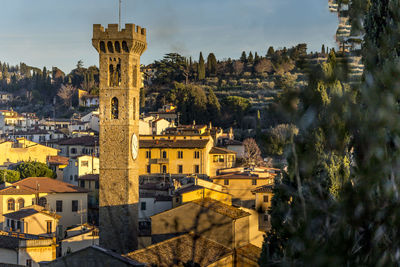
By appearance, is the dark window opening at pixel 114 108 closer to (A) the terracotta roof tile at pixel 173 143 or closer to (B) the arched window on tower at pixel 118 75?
(B) the arched window on tower at pixel 118 75

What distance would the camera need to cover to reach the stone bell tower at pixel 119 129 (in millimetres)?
22906

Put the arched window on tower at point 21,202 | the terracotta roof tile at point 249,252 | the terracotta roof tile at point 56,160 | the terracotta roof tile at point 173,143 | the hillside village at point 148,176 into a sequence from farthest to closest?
the terracotta roof tile at point 56,160
the terracotta roof tile at point 173,143
the arched window on tower at point 21,202
the terracotta roof tile at point 249,252
the hillside village at point 148,176

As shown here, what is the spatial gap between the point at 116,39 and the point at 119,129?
133 inches

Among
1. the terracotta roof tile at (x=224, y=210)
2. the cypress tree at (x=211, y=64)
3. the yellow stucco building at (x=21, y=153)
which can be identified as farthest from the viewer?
the cypress tree at (x=211, y=64)

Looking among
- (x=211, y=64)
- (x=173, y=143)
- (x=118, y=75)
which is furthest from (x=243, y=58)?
(x=118, y=75)

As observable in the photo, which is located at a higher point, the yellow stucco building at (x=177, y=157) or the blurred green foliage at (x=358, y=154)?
the blurred green foliage at (x=358, y=154)

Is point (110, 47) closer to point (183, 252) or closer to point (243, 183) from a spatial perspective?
point (183, 252)

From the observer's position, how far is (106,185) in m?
23.4

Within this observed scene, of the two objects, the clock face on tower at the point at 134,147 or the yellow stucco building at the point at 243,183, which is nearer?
the clock face on tower at the point at 134,147

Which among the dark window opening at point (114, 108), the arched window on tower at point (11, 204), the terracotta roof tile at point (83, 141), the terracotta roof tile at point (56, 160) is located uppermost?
the dark window opening at point (114, 108)

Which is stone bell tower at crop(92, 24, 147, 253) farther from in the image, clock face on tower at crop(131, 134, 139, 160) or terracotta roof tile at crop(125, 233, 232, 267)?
terracotta roof tile at crop(125, 233, 232, 267)

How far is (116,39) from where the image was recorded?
2402 cm

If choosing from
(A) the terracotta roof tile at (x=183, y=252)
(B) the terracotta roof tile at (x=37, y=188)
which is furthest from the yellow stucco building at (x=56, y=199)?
(A) the terracotta roof tile at (x=183, y=252)

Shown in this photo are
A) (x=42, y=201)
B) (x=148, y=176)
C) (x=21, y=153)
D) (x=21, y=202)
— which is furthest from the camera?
(x=21, y=153)
